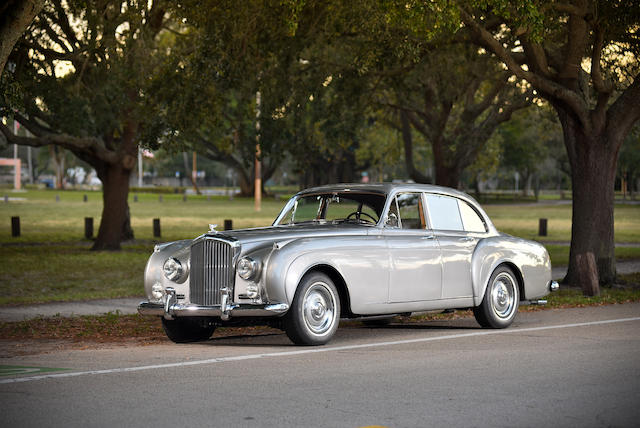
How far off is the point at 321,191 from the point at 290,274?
2.19m

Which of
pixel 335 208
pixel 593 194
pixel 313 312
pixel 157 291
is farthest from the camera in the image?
pixel 593 194

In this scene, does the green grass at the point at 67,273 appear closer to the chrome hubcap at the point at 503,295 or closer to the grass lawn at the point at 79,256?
the grass lawn at the point at 79,256

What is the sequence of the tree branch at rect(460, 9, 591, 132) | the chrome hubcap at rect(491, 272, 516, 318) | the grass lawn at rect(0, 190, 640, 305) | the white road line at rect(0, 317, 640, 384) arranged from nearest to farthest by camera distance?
the white road line at rect(0, 317, 640, 384), the chrome hubcap at rect(491, 272, 516, 318), the tree branch at rect(460, 9, 591, 132), the grass lawn at rect(0, 190, 640, 305)

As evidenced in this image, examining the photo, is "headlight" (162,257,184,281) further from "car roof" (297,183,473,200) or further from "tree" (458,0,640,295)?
"tree" (458,0,640,295)

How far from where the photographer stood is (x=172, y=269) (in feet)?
33.5

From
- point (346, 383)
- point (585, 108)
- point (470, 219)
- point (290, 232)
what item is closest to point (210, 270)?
point (290, 232)

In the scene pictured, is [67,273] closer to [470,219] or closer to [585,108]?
[585,108]

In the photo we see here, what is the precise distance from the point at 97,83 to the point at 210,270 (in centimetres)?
1681

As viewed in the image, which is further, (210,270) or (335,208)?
(335,208)

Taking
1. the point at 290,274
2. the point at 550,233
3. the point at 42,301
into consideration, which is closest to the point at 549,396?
the point at 290,274

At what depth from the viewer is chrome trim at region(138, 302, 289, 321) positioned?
9.41 metres

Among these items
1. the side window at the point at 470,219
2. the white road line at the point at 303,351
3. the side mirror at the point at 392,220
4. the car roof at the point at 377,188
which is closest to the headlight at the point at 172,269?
the white road line at the point at 303,351

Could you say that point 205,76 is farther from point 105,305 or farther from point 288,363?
point 288,363

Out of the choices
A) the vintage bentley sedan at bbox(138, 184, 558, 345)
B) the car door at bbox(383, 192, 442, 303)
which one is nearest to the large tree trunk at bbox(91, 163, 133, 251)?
the vintage bentley sedan at bbox(138, 184, 558, 345)
